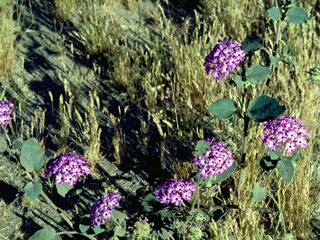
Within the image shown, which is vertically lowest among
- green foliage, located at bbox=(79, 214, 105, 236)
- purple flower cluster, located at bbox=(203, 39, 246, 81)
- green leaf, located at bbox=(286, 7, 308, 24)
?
green foliage, located at bbox=(79, 214, 105, 236)

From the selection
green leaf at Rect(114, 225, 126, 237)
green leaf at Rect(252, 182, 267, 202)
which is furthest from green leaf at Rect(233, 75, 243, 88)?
green leaf at Rect(114, 225, 126, 237)

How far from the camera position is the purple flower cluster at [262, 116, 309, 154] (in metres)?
2.10

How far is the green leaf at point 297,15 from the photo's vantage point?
219cm

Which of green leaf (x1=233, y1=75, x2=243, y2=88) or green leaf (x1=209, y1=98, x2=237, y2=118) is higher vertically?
green leaf (x1=233, y1=75, x2=243, y2=88)

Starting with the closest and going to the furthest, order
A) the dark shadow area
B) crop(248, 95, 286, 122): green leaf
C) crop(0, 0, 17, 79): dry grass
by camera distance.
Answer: crop(248, 95, 286, 122): green leaf < the dark shadow area < crop(0, 0, 17, 79): dry grass

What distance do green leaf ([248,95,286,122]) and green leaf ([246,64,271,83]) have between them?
0.09 meters

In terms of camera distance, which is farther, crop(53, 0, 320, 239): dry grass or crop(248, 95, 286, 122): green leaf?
crop(53, 0, 320, 239): dry grass

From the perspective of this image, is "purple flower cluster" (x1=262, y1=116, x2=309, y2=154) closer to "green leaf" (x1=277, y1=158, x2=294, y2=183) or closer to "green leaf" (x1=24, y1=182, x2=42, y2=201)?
"green leaf" (x1=277, y1=158, x2=294, y2=183)

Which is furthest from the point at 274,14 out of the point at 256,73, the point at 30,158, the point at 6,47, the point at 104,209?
the point at 6,47

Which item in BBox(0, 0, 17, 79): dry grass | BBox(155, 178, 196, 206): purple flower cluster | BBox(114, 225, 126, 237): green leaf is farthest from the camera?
BBox(0, 0, 17, 79): dry grass

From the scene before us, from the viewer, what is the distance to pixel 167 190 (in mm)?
2268

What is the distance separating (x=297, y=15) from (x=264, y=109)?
511 millimetres

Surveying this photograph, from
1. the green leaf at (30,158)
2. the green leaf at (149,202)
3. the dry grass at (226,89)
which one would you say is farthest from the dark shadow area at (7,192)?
the green leaf at (149,202)

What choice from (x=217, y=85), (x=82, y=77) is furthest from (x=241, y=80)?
(x=82, y=77)
